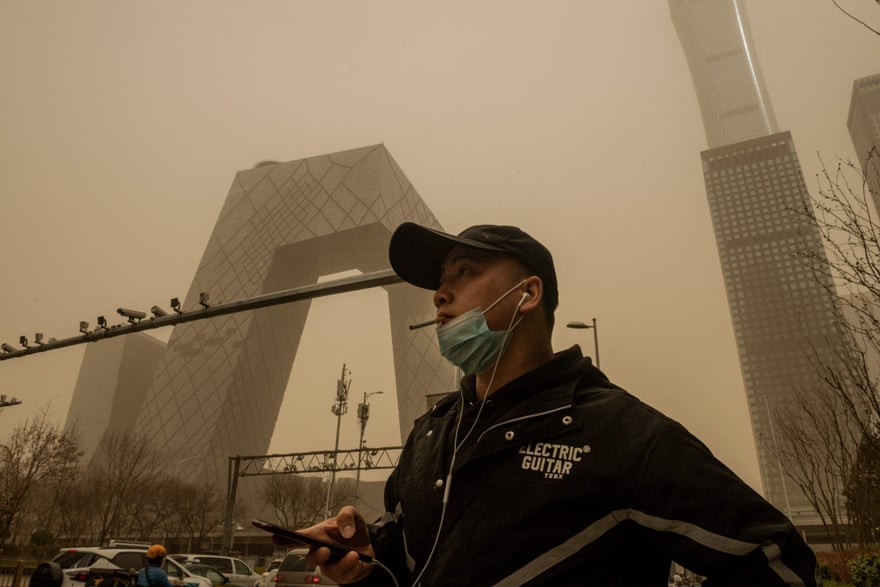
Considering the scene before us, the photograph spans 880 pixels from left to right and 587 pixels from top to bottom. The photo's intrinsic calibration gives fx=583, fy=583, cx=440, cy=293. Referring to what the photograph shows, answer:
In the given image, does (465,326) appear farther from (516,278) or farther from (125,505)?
(125,505)

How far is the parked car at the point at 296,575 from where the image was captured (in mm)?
13039

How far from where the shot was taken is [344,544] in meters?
1.72

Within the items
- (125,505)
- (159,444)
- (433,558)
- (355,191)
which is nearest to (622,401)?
(433,558)

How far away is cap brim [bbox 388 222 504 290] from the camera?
1993 millimetres

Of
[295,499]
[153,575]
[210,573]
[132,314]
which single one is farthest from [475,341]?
[295,499]

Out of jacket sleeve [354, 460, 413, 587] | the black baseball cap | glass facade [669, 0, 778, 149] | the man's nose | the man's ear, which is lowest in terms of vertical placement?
jacket sleeve [354, 460, 413, 587]

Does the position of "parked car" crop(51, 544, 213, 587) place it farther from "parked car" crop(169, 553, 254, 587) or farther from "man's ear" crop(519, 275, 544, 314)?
"man's ear" crop(519, 275, 544, 314)

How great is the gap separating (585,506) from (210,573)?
17485mm

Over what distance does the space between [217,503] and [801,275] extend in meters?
87.2

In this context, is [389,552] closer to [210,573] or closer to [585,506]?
[585,506]

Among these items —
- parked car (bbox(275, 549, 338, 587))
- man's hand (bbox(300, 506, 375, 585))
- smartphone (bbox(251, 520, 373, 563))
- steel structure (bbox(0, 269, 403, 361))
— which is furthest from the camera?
parked car (bbox(275, 549, 338, 587))

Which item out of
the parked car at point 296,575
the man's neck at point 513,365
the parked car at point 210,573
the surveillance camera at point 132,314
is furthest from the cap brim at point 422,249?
the parked car at point 210,573

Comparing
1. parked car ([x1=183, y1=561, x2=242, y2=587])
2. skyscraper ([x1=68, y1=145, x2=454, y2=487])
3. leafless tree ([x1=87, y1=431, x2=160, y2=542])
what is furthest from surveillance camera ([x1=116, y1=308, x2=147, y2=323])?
skyscraper ([x1=68, y1=145, x2=454, y2=487])

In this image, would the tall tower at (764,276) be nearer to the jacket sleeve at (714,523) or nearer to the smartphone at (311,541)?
the jacket sleeve at (714,523)
